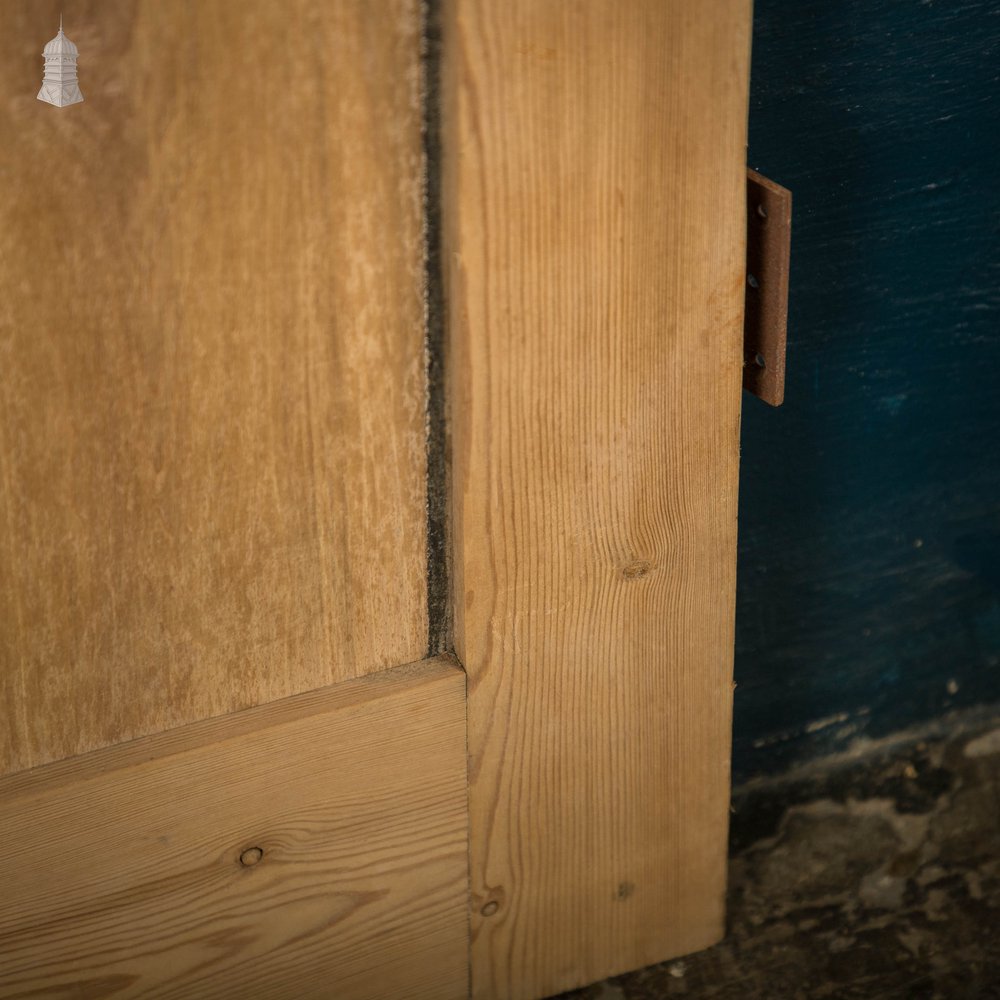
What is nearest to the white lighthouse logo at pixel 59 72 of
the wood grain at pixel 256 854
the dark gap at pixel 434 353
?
the dark gap at pixel 434 353

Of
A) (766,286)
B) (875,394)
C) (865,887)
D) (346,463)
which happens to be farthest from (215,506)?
(865,887)

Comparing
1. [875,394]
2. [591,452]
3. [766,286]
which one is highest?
[766,286]

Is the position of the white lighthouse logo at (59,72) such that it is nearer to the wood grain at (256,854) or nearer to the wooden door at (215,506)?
the wooden door at (215,506)

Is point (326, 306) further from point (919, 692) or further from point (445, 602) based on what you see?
point (919, 692)

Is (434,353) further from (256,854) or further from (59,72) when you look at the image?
(256,854)

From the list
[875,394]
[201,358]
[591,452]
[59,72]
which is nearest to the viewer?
[59,72]

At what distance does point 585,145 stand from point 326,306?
23 cm

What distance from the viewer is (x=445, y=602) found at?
1103 mm

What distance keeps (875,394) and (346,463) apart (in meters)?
0.72

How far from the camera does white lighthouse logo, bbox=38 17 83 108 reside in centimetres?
81

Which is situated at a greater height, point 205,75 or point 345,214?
point 205,75

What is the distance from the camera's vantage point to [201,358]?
36.6 inches

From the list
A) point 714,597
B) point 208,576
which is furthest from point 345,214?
point 714,597

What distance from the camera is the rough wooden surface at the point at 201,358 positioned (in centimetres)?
85
